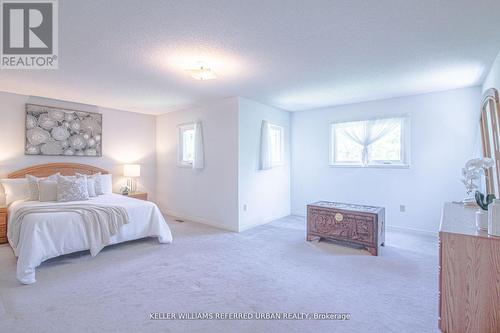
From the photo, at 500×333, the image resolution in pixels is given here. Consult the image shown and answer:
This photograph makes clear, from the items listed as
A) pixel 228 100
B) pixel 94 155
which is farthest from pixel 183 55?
pixel 94 155

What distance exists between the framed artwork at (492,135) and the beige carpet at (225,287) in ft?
3.64

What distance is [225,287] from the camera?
2477 mm

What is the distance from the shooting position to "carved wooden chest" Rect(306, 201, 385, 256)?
333 cm

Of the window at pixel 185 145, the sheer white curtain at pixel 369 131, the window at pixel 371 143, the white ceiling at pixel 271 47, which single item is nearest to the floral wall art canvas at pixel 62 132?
the white ceiling at pixel 271 47

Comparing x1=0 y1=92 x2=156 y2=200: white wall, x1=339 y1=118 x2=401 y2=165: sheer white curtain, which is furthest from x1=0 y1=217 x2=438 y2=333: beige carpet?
x1=339 y1=118 x2=401 y2=165: sheer white curtain

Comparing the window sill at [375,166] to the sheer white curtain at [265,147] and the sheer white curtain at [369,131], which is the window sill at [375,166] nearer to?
the sheer white curtain at [369,131]

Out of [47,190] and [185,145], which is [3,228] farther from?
[185,145]

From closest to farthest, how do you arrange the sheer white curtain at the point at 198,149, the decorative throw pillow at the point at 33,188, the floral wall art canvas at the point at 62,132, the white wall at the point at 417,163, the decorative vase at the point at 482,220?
the decorative vase at the point at 482,220, the white wall at the point at 417,163, the decorative throw pillow at the point at 33,188, the floral wall art canvas at the point at 62,132, the sheer white curtain at the point at 198,149

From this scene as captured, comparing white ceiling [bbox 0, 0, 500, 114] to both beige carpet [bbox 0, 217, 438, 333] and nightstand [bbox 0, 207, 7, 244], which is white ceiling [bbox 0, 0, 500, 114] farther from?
beige carpet [bbox 0, 217, 438, 333]

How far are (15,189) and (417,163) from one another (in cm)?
646

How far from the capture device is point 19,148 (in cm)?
424

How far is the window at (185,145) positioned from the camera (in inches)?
213

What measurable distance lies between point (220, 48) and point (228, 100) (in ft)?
6.70

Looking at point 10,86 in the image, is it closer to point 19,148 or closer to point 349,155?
point 19,148
